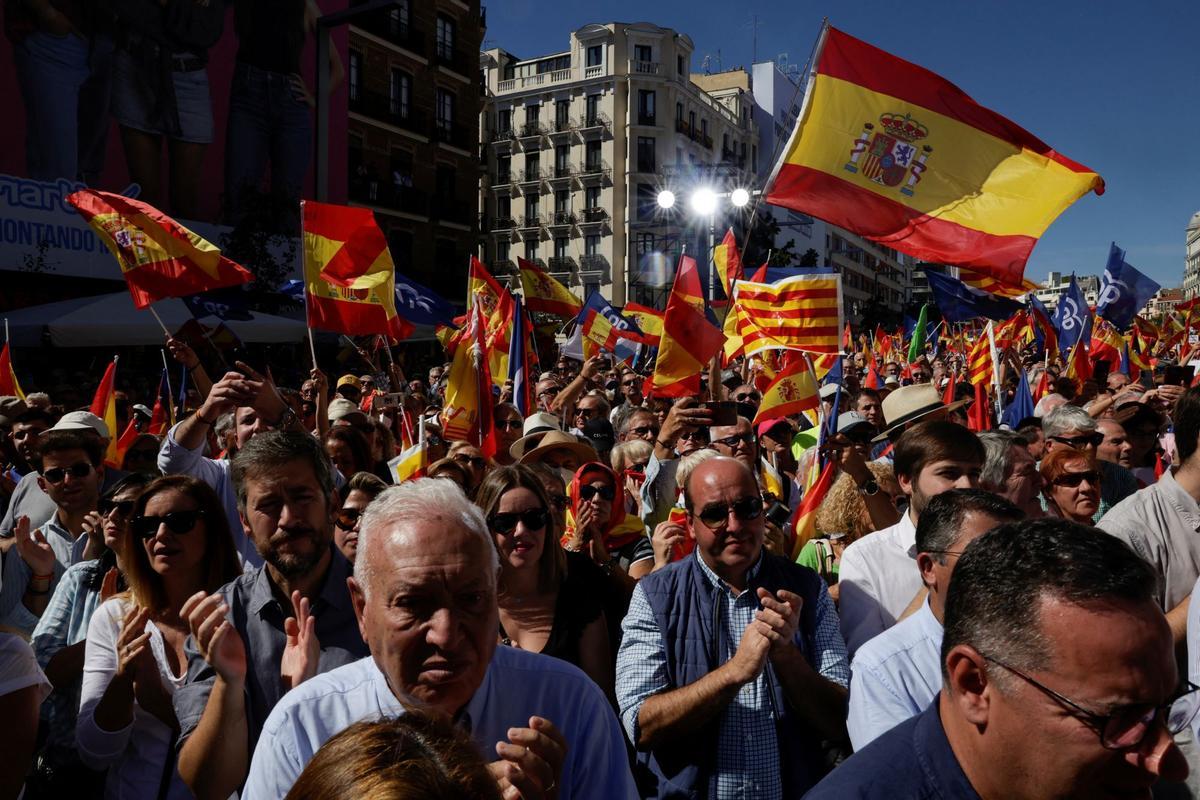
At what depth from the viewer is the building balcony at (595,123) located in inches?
2239

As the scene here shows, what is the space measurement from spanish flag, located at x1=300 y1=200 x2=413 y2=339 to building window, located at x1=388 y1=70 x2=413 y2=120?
2628cm

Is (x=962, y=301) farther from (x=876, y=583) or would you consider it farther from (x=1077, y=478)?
(x=876, y=583)

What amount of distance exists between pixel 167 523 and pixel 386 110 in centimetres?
3138

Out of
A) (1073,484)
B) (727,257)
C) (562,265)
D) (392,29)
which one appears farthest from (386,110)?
(1073,484)

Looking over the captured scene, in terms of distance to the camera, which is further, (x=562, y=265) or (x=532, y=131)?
(x=532, y=131)

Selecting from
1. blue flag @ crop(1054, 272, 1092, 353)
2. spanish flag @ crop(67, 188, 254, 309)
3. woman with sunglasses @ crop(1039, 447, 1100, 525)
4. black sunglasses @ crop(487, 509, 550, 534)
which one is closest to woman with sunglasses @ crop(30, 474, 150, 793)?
black sunglasses @ crop(487, 509, 550, 534)

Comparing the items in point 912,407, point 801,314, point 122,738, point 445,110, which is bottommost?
point 122,738

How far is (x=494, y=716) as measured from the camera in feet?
6.48

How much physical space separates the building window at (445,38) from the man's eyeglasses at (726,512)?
3459cm

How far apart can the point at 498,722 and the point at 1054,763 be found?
107cm

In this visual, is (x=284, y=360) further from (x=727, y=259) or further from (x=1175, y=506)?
(x=1175, y=506)

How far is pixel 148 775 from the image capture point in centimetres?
259

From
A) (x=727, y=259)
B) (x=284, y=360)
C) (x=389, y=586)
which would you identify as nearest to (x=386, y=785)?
(x=389, y=586)

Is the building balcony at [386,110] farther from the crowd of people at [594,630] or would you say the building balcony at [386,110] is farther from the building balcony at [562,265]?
the crowd of people at [594,630]
